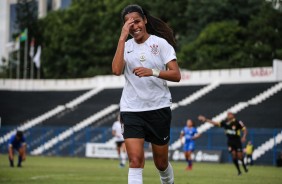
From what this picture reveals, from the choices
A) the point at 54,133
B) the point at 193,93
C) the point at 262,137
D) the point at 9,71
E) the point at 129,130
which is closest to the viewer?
the point at 129,130

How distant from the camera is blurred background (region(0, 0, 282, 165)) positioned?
1869 inches

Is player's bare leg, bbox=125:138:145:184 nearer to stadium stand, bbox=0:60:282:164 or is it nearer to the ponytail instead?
the ponytail

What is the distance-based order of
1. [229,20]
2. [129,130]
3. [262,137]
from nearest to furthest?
[129,130] → [262,137] → [229,20]

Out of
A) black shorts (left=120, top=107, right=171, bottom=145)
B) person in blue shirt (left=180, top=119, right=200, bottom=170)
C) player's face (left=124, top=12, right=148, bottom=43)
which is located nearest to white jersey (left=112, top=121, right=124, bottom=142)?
person in blue shirt (left=180, top=119, right=200, bottom=170)

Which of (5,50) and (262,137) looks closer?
(262,137)

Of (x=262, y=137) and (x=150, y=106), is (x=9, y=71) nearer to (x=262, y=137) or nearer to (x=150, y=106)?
(x=262, y=137)

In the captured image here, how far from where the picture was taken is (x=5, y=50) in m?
109

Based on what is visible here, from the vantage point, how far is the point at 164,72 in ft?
32.1

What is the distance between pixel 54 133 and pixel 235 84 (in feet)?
44.5

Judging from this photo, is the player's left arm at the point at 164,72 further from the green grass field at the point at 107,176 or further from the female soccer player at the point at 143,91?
the green grass field at the point at 107,176

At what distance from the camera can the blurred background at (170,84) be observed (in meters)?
Result: 47.5

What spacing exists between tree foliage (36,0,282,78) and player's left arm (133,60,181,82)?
50.4 m

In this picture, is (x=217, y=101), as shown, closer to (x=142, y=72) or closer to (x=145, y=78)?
(x=145, y=78)

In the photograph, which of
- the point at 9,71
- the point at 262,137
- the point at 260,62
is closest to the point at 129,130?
the point at 262,137
